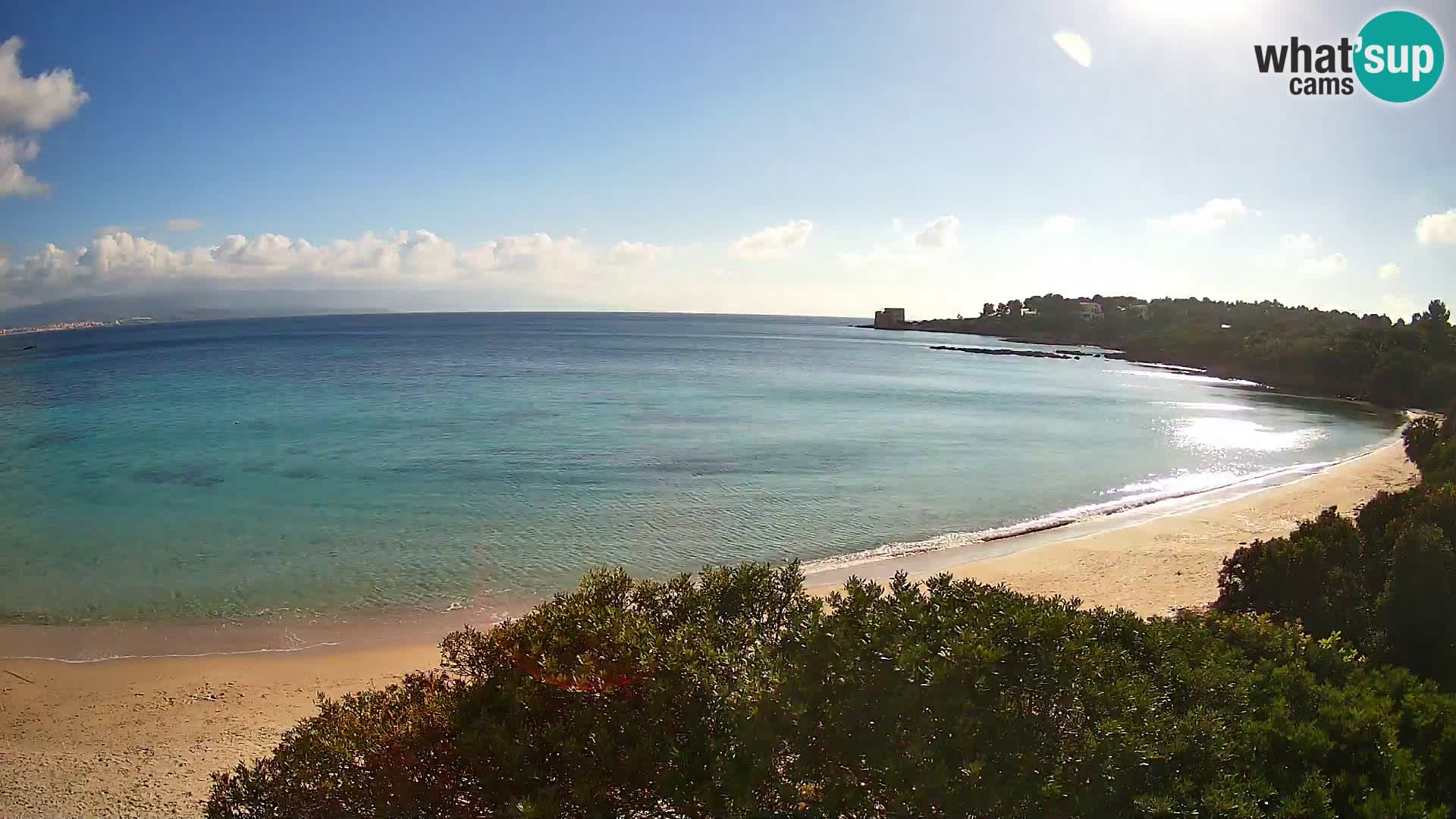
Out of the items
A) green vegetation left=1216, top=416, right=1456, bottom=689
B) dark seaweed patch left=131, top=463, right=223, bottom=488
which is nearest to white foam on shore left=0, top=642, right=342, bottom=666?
dark seaweed patch left=131, top=463, right=223, bottom=488

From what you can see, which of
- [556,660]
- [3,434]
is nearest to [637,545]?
[556,660]

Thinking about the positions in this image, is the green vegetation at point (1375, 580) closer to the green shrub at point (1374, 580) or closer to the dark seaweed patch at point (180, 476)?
the green shrub at point (1374, 580)

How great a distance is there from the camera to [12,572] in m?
14.3

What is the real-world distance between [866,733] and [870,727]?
4 centimetres

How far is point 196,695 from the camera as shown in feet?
30.7

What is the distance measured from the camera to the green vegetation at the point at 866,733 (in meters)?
4.04

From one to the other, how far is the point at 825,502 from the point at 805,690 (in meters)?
15.6

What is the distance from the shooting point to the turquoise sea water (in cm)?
1443

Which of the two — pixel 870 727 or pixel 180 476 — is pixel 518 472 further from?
pixel 870 727

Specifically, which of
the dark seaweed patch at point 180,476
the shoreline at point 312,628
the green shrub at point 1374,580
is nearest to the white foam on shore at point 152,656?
the shoreline at point 312,628

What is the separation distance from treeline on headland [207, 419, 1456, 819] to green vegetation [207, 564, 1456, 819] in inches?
0.5

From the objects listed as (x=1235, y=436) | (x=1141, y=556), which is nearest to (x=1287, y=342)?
(x=1235, y=436)

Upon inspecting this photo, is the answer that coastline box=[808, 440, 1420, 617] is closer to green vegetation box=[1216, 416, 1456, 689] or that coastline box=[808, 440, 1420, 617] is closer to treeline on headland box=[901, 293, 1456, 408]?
green vegetation box=[1216, 416, 1456, 689]

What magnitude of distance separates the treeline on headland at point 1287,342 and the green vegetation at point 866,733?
5302cm
